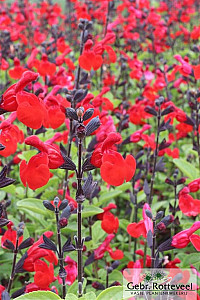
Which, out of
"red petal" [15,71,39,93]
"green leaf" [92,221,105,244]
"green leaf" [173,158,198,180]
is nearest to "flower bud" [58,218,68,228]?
"red petal" [15,71,39,93]

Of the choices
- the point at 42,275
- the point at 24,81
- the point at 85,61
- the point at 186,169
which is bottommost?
the point at 42,275

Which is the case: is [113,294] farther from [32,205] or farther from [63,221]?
[32,205]

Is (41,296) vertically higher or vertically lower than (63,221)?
lower

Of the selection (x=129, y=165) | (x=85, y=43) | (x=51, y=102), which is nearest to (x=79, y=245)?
(x=129, y=165)

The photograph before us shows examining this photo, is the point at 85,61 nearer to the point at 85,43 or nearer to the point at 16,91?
the point at 85,43

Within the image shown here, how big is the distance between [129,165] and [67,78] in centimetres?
213

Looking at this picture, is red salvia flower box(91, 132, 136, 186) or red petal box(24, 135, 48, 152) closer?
red salvia flower box(91, 132, 136, 186)

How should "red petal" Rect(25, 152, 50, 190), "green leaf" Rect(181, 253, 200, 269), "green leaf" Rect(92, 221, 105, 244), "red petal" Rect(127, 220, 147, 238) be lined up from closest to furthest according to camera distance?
"red petal" Rect(25, 152, 50, 190) < "red petal" Rect(127, 220, 147, 238) < "green leaf" Rect(181, 253, 200, 269) < "green leaf" Rect(92, 221, 105, 244)

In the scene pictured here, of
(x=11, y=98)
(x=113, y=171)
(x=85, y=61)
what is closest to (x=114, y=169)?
(x=113, y=171)

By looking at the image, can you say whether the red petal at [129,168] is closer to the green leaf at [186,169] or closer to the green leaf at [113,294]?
the green leaf at [113,294]

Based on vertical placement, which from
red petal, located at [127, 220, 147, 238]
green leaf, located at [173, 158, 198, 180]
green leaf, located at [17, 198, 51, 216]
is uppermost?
green leaf, located at [173, 158, 198, 180]

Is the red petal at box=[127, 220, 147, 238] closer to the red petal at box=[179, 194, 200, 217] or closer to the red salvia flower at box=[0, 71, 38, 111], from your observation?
the red petal at box=[179, 194, 200, 217]

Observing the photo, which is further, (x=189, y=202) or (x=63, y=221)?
(x=189, y=202)

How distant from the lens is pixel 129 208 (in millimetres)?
3395
